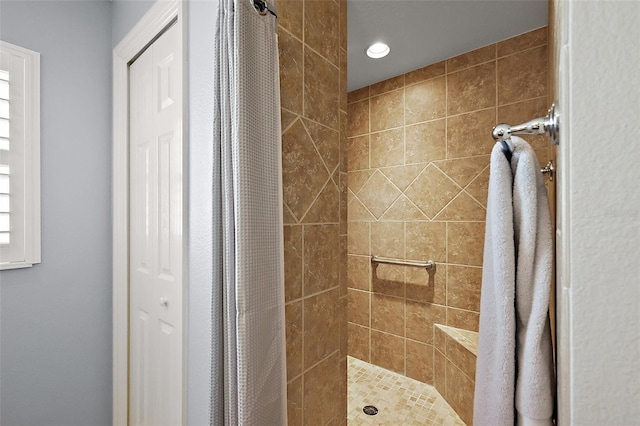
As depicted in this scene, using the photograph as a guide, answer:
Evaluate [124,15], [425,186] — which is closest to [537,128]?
[425,186]

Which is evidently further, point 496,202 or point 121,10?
point 121,10

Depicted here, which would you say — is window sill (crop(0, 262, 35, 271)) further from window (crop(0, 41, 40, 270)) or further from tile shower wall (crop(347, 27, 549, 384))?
tile shower wall (crop(347, 27, 549, 384))

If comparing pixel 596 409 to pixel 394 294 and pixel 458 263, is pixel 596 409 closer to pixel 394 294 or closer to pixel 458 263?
pixel 458 263

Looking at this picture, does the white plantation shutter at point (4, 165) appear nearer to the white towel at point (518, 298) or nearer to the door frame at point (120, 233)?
the door frame at point (120, 233)

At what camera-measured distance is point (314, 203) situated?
114 centimetres

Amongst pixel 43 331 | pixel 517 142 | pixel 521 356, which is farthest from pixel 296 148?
pixel 43 331

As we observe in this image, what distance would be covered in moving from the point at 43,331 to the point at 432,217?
2230 mm

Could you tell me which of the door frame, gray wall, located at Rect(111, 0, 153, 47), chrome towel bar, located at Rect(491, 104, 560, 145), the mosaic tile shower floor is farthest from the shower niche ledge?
gray wall, located at Rect(111, 0, 153, 47)

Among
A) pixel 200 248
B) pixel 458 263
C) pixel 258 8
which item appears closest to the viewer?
pixel 258 8

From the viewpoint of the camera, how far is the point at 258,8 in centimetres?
84

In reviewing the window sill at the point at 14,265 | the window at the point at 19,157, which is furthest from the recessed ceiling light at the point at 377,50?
the window sill at the point at 14,265

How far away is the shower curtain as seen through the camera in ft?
2.54

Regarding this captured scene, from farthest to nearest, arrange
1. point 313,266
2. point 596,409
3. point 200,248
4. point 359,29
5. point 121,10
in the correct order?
point 359,29
point 121,10
point 313,266
point 200,248
point 596,409

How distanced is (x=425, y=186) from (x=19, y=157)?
2.21 meters
